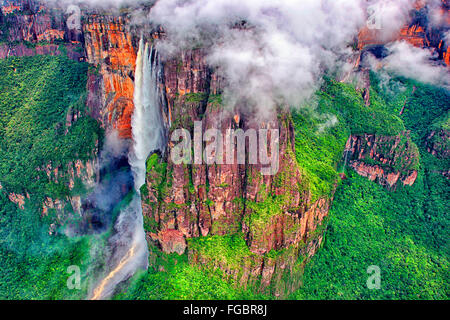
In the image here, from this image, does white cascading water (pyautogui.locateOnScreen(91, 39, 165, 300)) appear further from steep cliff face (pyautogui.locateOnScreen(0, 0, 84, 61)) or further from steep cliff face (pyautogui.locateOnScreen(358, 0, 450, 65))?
steep cliff face (pyautogui.locateOnScreen(358, 0, 450, 65))

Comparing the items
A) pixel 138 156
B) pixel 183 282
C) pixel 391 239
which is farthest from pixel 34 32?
pixel 391 239

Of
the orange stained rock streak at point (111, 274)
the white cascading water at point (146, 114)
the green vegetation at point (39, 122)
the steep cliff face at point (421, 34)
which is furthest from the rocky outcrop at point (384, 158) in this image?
the green vegetation at point (39, 122)

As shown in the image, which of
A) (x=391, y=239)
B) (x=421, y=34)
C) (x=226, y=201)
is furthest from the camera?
(x=421, y=34)

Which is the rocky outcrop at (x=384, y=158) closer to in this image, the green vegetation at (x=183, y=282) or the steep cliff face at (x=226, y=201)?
the steep cliff face at (x=226, y=201)

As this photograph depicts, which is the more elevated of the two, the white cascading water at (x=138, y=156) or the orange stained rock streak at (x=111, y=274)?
the white cascading water at (x=138, y=156)

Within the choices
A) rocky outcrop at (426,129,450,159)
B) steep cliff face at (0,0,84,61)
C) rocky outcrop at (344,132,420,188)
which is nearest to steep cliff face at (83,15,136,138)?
steep cliff face at (0,0,84,61)

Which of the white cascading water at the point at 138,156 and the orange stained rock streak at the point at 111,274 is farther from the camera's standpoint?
the white cascading water at the point at 138,156

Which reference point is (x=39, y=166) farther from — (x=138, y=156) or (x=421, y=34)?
(x=421, y=34)
